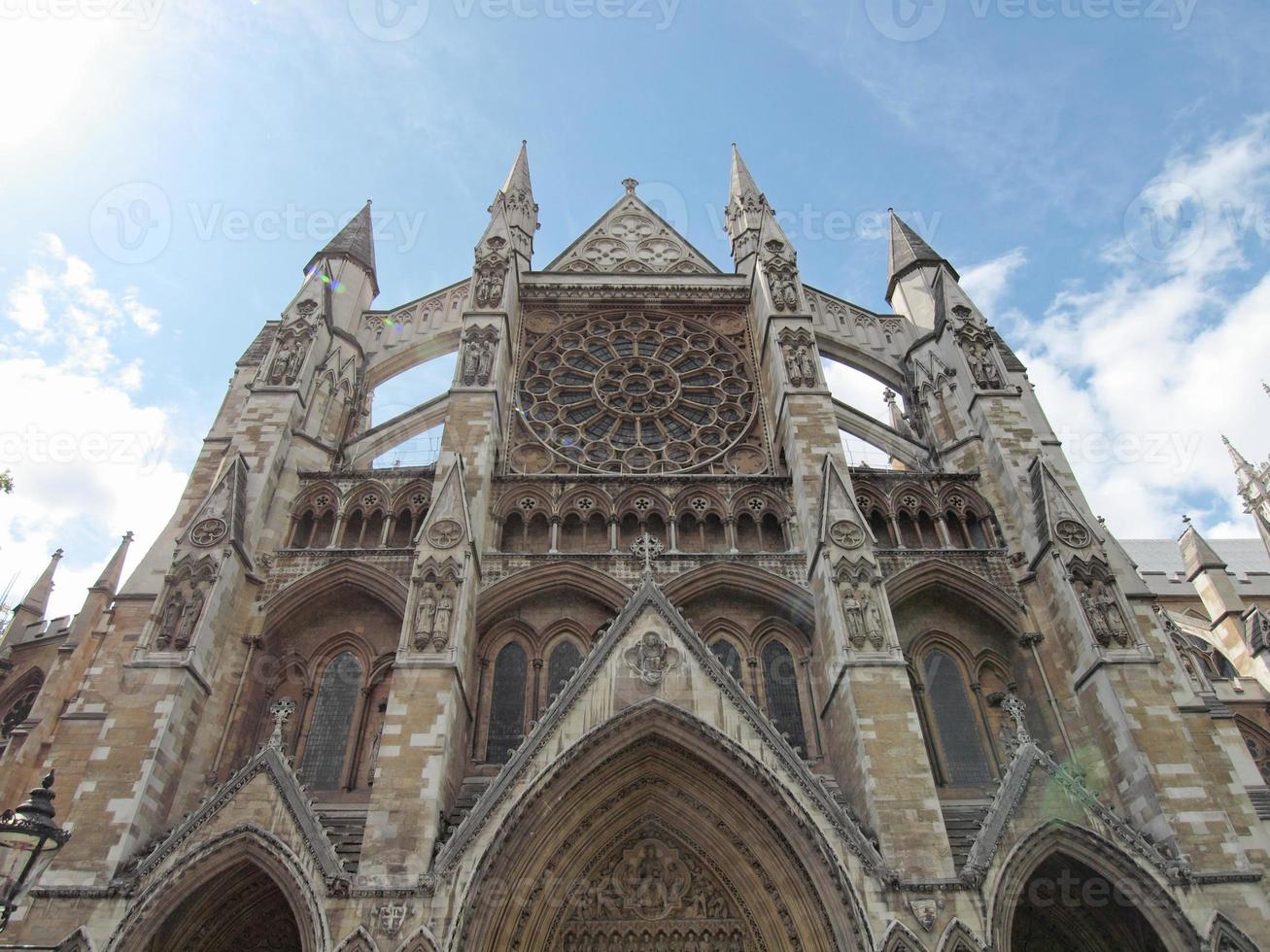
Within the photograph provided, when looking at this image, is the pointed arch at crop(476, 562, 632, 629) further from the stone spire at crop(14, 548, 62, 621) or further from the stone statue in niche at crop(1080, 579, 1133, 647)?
the stone spire at crop(14, 548, 62, 621)

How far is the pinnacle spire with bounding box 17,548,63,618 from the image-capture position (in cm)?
2919

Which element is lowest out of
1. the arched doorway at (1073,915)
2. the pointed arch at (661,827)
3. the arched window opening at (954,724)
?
the arched doorway at (1073,915)

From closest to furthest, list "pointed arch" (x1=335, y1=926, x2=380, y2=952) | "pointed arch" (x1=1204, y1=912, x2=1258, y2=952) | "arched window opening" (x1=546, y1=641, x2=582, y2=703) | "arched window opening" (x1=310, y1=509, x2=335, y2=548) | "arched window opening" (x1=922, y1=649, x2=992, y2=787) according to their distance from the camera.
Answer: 1. "pointed arch" (x1=335, y1=926, x2=380, y2=952)
2. "pointed arch" (x1=1204, y1=912, x2=1258, y2=952)
3. "arched window opening" (x1=922, y1=649, x2=992, y2=787)
4. "arched window opening" (x1=546, y1=641, x2=582, y2=703)
5. "arched window opening" (x1=310, y1=509, x2=335, y2=548)

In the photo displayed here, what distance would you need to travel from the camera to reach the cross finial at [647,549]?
14.4m

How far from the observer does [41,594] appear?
30188mm

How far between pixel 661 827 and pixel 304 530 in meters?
8.74

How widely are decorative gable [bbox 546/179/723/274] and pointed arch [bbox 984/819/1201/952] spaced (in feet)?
51.9

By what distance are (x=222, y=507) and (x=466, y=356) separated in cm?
579

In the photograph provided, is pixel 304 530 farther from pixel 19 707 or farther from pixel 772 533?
pixel 19 707

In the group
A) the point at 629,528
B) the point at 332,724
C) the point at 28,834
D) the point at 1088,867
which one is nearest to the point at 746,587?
the point at 629,528

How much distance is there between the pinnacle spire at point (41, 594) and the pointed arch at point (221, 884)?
23.2 m

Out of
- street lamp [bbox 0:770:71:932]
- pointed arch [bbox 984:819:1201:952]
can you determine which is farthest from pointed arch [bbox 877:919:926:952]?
street lamp [bbox 0:770:71:932]

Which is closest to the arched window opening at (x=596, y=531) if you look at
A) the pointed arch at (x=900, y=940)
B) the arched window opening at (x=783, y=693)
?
the arched window opening at (x=783, y=693)

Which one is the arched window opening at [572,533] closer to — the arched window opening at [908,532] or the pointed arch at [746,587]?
the pointed arch at [746,587]
